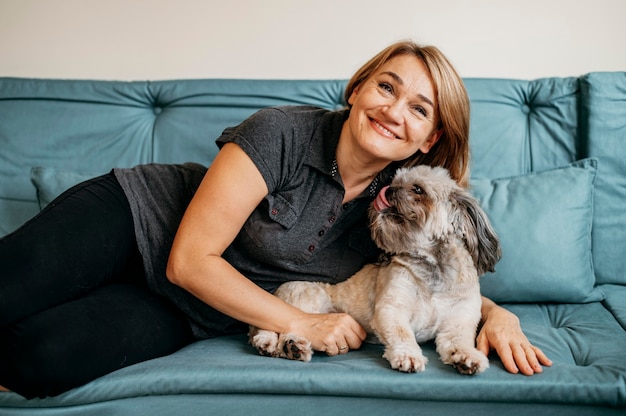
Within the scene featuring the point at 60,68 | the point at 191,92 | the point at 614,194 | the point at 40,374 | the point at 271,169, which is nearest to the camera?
the point at 40,374

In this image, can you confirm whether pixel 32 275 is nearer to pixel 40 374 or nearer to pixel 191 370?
pixel 40 374

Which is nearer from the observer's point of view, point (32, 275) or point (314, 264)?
point (32, 275)

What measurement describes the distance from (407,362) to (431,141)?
927mm

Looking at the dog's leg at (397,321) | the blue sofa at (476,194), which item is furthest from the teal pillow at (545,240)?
the dog's leg at (397,321)

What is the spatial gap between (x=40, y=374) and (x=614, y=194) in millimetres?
2486

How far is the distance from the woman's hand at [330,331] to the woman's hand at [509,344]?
0.44 metres

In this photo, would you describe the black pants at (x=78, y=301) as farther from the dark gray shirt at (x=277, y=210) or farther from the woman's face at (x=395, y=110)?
the woman's face at (x=395, y=110)

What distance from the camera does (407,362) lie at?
1.78 meters

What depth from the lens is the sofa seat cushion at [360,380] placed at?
5.49ft

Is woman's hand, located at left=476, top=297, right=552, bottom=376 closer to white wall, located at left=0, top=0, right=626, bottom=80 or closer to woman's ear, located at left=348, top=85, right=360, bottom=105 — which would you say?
woman's ear, located at left=348, top=85, right=360, bottom=105

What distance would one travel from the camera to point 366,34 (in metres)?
3.25

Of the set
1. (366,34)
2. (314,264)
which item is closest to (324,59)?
(366,34)

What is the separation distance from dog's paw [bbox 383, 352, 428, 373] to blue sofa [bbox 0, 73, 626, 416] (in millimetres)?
29

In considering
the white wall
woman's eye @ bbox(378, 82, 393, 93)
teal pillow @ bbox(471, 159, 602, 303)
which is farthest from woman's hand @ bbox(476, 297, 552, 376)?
the white wall
